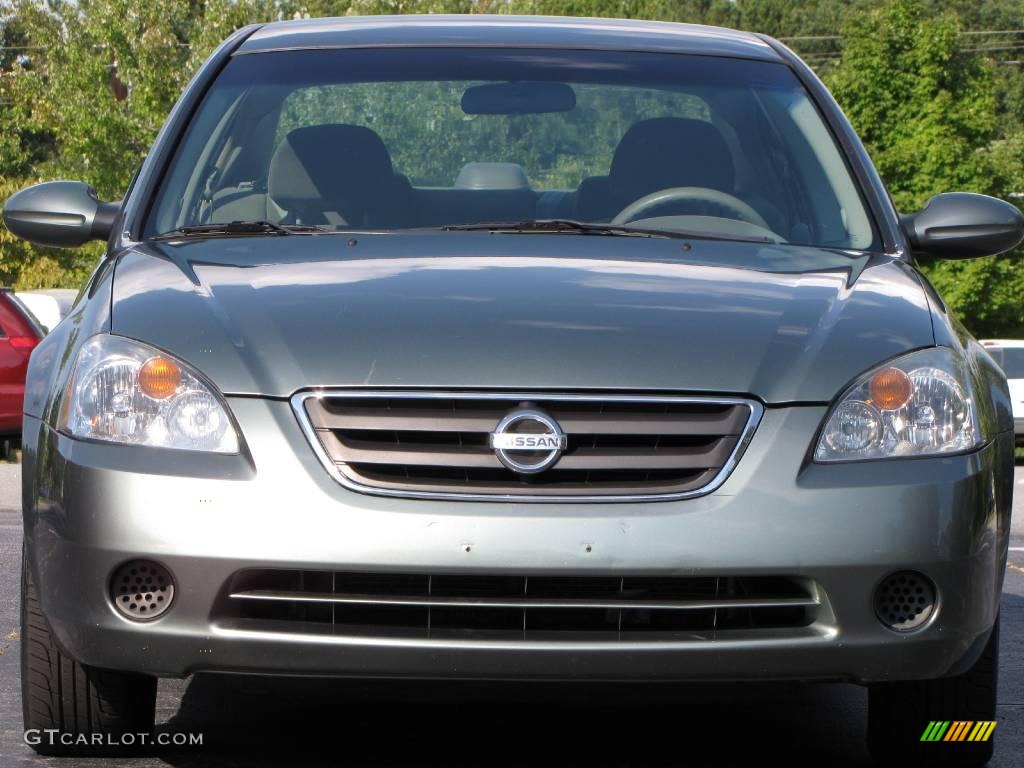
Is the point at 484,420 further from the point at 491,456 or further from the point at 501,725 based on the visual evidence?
the point at 501,725

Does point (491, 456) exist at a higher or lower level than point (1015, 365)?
higher

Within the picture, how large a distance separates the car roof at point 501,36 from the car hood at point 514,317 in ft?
3.70

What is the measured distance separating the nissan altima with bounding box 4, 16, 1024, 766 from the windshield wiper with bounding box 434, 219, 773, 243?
1.08 feet

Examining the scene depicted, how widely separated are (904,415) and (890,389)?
6cm

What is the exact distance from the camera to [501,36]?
5.20 m

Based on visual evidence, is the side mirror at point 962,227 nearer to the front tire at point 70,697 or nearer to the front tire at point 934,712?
the front tire at point 934,712

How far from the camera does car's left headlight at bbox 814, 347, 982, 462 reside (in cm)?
351

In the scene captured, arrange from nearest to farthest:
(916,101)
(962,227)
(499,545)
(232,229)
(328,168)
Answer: (499,545) < (232,229) < (962,227) < (328,168) < (916,101)

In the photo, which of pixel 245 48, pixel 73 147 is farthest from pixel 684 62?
pixel 73 147

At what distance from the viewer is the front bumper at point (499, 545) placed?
11.0 ft

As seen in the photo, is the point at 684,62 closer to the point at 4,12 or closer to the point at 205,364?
the point at 205,364

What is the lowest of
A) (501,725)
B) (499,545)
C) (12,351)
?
(12,351)

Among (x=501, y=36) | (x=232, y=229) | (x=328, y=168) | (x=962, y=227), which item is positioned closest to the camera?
(x=232, y=229)

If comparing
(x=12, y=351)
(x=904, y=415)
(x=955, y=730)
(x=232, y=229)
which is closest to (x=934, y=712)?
(x=955, y=730)
